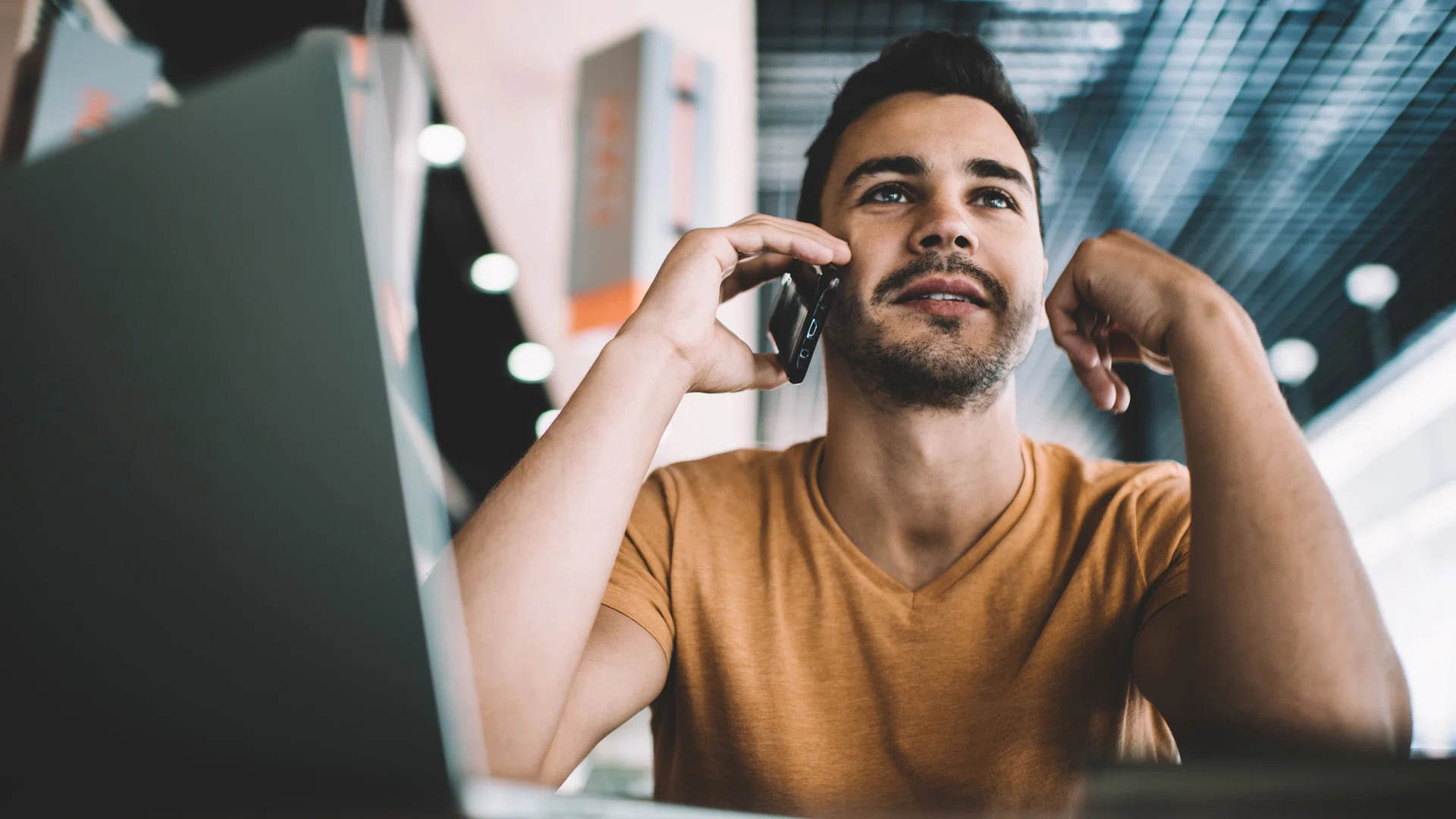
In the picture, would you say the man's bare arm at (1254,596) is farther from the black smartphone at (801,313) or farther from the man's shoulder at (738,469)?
the man's shoulder at (738,469)

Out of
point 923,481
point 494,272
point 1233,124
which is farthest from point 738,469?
point 1233,124

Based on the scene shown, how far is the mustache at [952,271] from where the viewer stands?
47.8 inches

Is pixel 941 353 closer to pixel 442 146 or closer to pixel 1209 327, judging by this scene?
pixel 1209 327

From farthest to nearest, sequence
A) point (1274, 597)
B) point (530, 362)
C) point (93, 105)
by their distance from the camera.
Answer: point (530, 362)
point (93, 105)
point (1274, 597)

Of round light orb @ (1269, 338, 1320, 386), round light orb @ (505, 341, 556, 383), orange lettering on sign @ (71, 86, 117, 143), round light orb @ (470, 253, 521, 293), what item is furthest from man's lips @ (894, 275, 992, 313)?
round light orb @ (1269, 338, 1320, 386)

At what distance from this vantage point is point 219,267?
0.38 meters

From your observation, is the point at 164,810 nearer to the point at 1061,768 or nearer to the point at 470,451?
the point at 1061,768

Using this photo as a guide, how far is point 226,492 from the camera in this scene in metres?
0.40

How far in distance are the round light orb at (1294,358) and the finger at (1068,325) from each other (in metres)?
7.80

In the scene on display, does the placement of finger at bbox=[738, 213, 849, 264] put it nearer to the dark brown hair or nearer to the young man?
the young man

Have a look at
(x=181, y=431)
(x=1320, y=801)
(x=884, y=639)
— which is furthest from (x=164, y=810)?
(x=884, y=639)

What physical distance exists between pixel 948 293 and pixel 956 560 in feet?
1.22

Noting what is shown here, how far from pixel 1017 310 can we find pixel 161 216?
1.09 m

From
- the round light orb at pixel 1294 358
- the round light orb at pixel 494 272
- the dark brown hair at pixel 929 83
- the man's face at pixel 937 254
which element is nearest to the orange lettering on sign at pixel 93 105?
the dark brown hair at pixel 929 83
